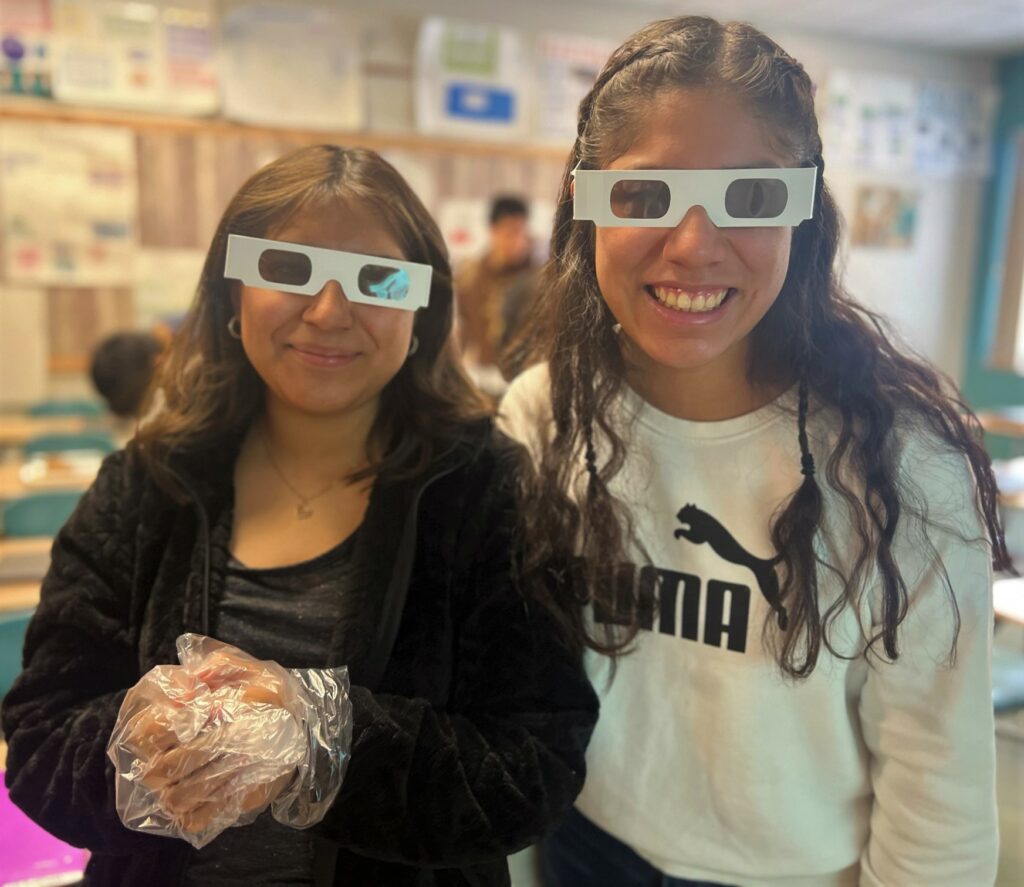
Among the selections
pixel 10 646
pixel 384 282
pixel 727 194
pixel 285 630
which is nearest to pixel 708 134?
pixel 727 194

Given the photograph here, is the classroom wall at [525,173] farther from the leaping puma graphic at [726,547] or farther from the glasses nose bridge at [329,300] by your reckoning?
the glasses nose bridge at [329,300]

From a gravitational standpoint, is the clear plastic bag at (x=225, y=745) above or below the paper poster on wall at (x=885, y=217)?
below

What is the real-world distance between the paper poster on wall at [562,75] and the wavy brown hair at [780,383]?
436cm

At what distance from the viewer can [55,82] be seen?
4.26 m

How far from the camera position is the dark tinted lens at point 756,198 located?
895 mm

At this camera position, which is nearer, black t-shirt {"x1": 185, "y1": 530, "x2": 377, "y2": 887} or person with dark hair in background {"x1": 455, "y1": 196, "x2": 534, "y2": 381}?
black t-shirt {"x1": 185, "y1": 530, "x2": 377, "y2": 887}

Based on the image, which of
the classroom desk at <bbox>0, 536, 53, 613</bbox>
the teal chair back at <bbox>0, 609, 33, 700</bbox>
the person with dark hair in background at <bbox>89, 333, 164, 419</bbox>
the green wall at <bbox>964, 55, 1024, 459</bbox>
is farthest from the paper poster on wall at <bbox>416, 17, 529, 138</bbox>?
the teal chair back at <bbox>0, 609, 33, 700</bbox>

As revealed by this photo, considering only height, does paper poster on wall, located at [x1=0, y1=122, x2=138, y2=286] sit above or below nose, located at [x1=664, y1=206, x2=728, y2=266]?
above

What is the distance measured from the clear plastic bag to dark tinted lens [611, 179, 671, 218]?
61 cm

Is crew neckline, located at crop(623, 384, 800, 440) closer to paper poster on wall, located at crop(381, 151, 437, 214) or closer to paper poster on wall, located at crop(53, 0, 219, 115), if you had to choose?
paper poster on wall, located at crop(381, 151, 437, 214)

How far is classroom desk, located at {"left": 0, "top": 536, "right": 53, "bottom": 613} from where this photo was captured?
2.29 m

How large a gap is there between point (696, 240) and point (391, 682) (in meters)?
0.62

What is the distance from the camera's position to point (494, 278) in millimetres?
4547

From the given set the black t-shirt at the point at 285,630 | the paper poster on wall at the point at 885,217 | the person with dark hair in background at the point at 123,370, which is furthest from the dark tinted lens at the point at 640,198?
the paper poster on wall at the point at 885,217
